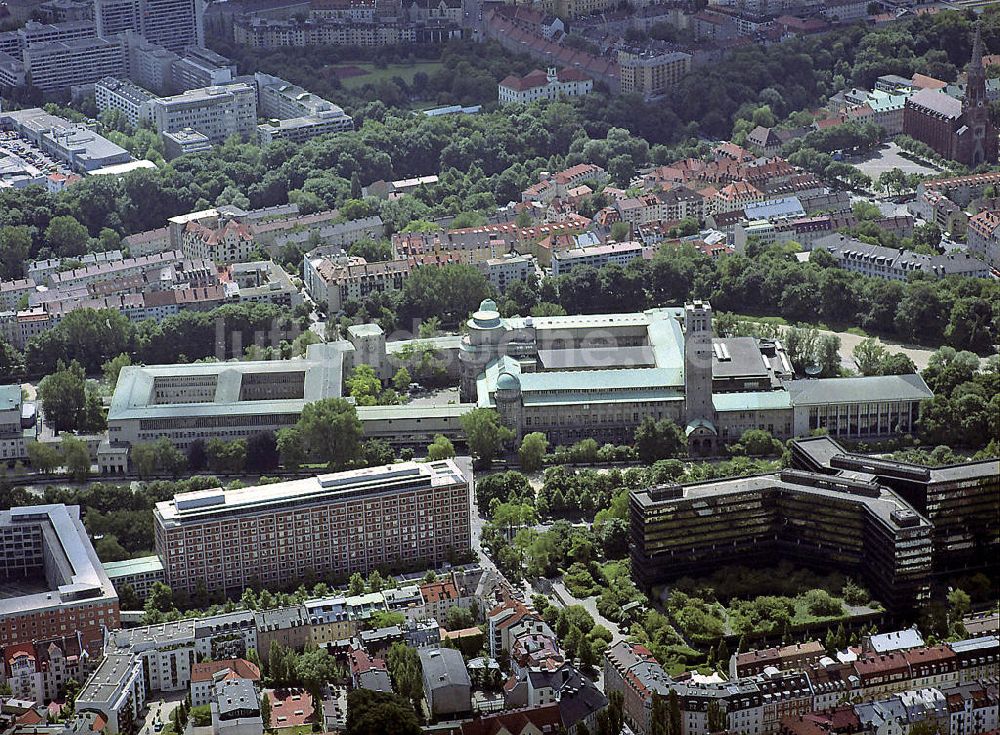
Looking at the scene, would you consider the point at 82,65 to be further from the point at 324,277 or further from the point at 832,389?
the point at 832,389

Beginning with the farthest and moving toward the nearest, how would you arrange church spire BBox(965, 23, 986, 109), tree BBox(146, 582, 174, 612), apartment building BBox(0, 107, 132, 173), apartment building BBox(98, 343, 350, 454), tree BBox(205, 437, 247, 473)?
church spire BBox(965, 23, 986, 109), apartment building BBox(0, 107, 132, 173), apartment building BBox(98, 343, 350, 454), tree BBox(205, 437, 247, 473), tree BBox(146, 582, 174, 612)

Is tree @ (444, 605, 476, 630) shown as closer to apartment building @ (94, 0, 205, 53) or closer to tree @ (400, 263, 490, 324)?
tree @ (400, 263, 490, 324)

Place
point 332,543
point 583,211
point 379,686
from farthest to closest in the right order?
point 583,211
point 332,543
point 379,686

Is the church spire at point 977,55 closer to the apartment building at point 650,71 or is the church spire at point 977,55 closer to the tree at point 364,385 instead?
the apartment building at point 650,71

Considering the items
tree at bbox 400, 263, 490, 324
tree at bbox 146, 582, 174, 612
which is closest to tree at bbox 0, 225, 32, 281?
tree at bbox 400, 263, 490, 324

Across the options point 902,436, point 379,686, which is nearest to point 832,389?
point 902,436

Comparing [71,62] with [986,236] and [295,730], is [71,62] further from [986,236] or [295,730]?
[295,730]
